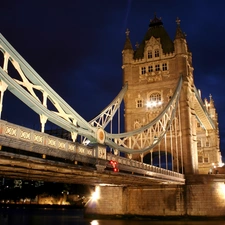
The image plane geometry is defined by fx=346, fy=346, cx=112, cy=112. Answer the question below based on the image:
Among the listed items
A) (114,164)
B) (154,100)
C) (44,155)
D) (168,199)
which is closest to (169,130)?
(154,100)

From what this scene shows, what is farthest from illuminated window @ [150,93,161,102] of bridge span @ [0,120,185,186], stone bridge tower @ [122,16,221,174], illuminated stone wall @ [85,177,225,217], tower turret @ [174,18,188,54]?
bridge span @ [0,120,185,186]

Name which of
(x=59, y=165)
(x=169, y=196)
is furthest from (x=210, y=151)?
(x=59, y=165)

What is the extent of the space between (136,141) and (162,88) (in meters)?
16.9

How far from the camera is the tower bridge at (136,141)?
14047 millimetres

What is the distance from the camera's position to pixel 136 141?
1166 inches

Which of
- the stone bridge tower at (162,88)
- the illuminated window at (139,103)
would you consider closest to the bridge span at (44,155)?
the stone bridge tower at (162,88)

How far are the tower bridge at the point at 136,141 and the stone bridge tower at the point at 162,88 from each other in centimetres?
13

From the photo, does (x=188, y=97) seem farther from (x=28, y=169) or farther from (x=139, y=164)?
(x=28, y=169)

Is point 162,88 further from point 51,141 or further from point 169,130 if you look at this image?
point 51,141

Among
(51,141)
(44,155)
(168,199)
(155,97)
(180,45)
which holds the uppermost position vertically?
(180,45)

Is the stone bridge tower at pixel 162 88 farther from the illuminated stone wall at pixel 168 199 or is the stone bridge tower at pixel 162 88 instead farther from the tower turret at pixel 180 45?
the illuminated stone wall at pixel 168 199

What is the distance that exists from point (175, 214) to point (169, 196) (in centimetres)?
190

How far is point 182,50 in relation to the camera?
45062 mm

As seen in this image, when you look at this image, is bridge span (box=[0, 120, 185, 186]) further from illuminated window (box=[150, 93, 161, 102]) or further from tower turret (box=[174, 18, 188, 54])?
tower turret (box=[174, 18, 188, 54])
